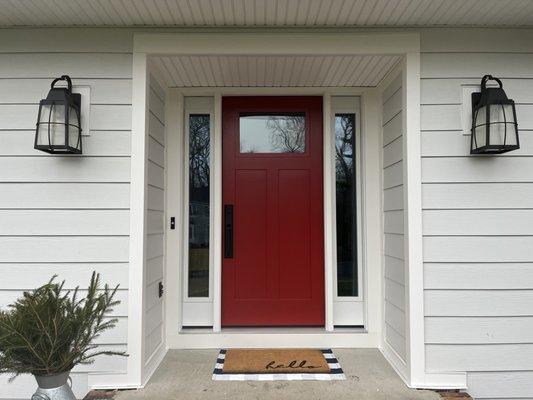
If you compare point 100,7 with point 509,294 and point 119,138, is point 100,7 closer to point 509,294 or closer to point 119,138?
point 119,138

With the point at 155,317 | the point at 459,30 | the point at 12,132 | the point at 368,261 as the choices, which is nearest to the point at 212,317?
the point at 155,317

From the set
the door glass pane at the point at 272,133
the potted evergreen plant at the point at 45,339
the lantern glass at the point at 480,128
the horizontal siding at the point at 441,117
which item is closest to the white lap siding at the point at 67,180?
the potted evergreen plant at the point at 45,339

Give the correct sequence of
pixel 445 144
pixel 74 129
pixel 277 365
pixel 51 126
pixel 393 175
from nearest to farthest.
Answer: pixel 51 126 → pixel 74 129 → pixel 445 144 → pixel 277 365 → pixel 393 175

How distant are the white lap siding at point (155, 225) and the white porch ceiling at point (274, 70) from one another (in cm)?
21

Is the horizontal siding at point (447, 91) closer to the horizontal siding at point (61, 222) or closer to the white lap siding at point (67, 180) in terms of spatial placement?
the white lap siding at point (67, 180)

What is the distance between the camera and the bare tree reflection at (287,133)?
3238 mm

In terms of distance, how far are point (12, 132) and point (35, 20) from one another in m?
0.70

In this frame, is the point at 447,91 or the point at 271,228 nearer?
the point at 447,91

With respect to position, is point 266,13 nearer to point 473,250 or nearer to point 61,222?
point 61,222

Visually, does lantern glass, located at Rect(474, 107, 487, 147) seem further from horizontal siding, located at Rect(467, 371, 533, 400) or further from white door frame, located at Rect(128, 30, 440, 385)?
horizontal siding, located at Rect(467, 371, 533, 400)

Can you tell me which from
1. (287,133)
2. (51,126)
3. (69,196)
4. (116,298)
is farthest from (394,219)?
(51,126)

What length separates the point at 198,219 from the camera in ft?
10.4

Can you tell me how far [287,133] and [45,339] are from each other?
219cm

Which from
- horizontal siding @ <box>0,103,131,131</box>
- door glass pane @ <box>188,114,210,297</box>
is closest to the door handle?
door glass pane @ <box>188,114,210,297</box>
